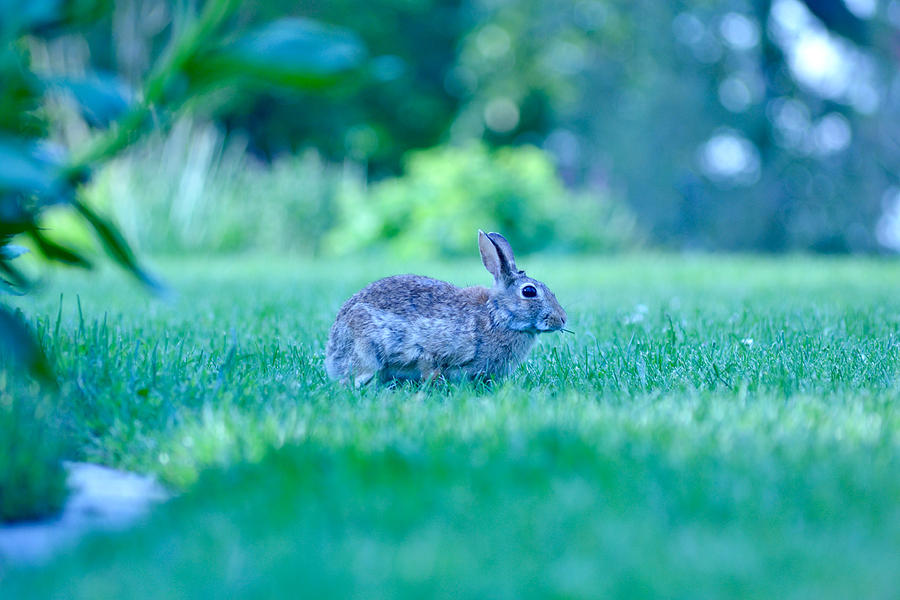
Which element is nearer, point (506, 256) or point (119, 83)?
point (119, 83)

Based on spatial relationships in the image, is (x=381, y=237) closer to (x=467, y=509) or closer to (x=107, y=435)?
(x=107, y=435)

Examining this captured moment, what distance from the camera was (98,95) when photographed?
2814 millimetres

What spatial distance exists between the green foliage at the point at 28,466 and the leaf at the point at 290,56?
1.37 meters

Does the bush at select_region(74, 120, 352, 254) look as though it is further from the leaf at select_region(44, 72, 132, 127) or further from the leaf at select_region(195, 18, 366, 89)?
the leaf at select_region(195, 18, 366, 89)

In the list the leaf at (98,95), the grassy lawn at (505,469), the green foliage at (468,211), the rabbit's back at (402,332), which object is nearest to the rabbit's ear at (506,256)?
the rabbit's back at (402,332)

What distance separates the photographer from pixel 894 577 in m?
2.38

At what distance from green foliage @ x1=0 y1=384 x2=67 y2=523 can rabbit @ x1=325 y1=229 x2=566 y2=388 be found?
62.1 inches

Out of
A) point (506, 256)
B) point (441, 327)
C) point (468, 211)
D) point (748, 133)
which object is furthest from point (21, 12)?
point (748, 133)

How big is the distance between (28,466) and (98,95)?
1.18 metres

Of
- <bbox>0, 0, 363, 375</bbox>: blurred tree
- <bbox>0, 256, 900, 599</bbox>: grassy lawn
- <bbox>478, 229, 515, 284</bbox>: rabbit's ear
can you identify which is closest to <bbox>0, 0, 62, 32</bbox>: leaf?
<bbox>0, 0, 363, 375</bbox>: blurred tree

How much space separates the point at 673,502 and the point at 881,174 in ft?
54.1

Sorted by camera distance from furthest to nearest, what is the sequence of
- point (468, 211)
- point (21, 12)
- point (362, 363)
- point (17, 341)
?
1. point (468, 211)
2. point (362, 363)
3. point (17, 341)
4. point (21, 12)

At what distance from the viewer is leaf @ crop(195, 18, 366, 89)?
8.43ft

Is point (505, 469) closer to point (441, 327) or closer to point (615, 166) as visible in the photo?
point (441, 327)
